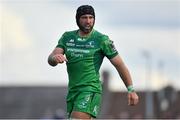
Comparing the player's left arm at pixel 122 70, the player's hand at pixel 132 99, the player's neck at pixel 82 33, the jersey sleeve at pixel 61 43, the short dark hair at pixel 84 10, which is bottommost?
the player's hand at pixel 132 99

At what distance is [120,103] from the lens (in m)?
106

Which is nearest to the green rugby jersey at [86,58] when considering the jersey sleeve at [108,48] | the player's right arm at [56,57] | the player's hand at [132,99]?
the jersey sleeve at [108,48]

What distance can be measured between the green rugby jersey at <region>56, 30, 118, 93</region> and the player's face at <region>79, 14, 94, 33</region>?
16cm

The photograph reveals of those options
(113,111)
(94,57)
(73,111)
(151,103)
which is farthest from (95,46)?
(113,111)

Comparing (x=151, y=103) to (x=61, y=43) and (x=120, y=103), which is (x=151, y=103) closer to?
(x=120, y=103)

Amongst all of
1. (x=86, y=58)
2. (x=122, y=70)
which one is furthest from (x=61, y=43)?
(x=122, y=70)

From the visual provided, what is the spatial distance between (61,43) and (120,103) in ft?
310

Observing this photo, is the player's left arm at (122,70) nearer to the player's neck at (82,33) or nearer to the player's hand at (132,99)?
the player's hand at (132,99)

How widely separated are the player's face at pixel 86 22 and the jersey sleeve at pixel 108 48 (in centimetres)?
25

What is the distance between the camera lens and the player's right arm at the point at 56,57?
11.3 m

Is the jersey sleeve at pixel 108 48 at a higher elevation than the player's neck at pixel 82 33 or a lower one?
lower

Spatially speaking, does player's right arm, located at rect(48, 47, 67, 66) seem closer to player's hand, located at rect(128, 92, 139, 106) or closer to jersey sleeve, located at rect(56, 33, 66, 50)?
jersey sleeve, located at rect(56, 33, 66, 50)

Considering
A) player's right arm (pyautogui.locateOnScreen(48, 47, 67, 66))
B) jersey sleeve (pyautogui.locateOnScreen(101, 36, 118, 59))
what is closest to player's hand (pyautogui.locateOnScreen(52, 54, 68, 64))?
player's right arm (pyautogui.locateOnScreen(48, 47, 67, 66))

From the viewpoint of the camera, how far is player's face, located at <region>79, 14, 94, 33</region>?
463 inches
